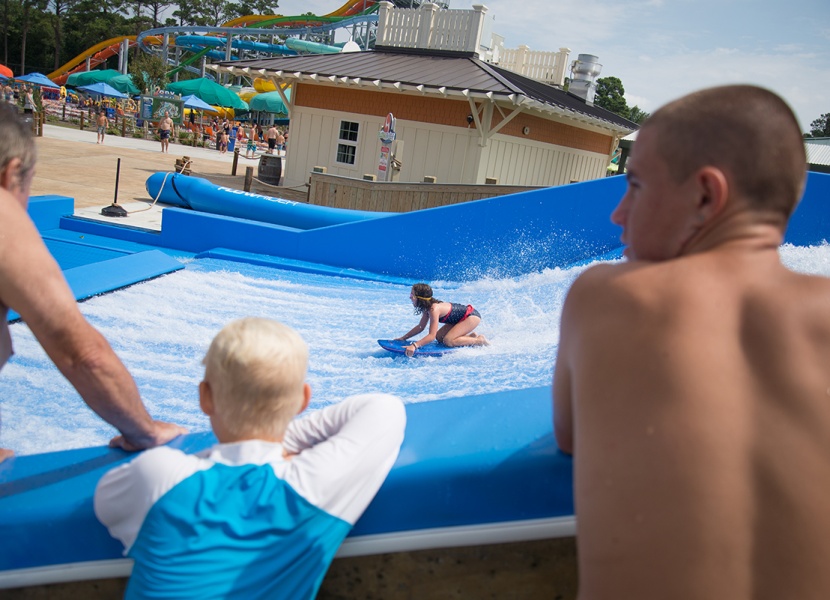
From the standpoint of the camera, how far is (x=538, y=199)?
8.71 metres

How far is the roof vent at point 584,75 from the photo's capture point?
20938mm

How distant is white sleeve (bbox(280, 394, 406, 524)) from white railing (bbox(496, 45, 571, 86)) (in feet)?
65.5

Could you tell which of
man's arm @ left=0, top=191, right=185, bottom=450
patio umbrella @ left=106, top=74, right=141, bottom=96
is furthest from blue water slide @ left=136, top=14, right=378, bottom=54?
man's arm @ left=0, top=191, right=185, bottom=450

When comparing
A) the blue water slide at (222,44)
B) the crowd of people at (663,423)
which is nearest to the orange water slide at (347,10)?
the blue water slide at (222,44)

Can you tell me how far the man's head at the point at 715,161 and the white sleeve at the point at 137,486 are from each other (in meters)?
0.98

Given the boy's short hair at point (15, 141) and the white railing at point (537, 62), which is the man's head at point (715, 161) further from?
the white railing at point (537, 62)

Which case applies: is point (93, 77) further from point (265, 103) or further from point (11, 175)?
point (11, 175)

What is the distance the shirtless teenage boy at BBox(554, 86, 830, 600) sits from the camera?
1031mm

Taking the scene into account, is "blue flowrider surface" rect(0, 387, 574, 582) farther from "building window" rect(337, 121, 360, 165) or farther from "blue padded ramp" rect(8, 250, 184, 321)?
"building window" rect(337, 121, 360, 165)

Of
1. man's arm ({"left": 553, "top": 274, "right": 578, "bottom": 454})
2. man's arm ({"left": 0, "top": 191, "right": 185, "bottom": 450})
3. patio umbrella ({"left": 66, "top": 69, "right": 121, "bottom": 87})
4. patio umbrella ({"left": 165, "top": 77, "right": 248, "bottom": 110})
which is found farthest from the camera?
patio umbrella ({"left": 66, "top": 69, "right": 121, "bottom": 87})

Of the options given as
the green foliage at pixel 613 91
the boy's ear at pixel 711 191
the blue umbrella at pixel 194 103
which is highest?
the green foliage at pixel 613 91

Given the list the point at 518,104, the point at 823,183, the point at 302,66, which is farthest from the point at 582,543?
the point at 302,66

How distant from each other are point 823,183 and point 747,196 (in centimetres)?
821

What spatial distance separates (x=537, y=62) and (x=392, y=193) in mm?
11905
